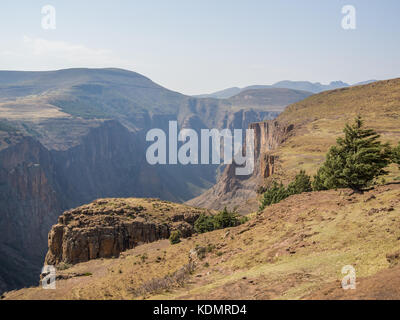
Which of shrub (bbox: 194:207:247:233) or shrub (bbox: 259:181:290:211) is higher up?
shrub (bbox: 259:181:290:211)

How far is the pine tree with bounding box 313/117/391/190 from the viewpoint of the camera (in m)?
24.0

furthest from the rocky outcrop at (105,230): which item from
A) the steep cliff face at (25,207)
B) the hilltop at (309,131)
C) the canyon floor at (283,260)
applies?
the steep cliff face at (25,207)

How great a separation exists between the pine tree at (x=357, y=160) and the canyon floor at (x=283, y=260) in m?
1.01

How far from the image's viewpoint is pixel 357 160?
24344 millimetres

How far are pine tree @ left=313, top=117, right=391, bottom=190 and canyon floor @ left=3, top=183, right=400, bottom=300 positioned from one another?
1006 millimetres

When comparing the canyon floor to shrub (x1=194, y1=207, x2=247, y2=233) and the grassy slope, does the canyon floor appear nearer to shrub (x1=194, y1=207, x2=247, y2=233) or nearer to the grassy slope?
shrub (x1=194, y1=207, x2=247, y2=233)

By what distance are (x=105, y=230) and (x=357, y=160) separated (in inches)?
1049

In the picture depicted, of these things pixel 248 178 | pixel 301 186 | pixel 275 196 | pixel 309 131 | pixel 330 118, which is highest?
pixel 330 118

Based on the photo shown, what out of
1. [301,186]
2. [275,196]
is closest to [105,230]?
[275,196]

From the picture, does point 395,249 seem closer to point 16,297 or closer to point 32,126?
point 16,297

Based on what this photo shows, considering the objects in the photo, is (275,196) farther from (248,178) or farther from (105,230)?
(248,178)

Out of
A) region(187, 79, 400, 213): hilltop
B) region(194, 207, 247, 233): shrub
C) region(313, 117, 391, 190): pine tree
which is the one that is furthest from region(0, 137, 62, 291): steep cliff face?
region(313, 117, 391, 190): pine tree
